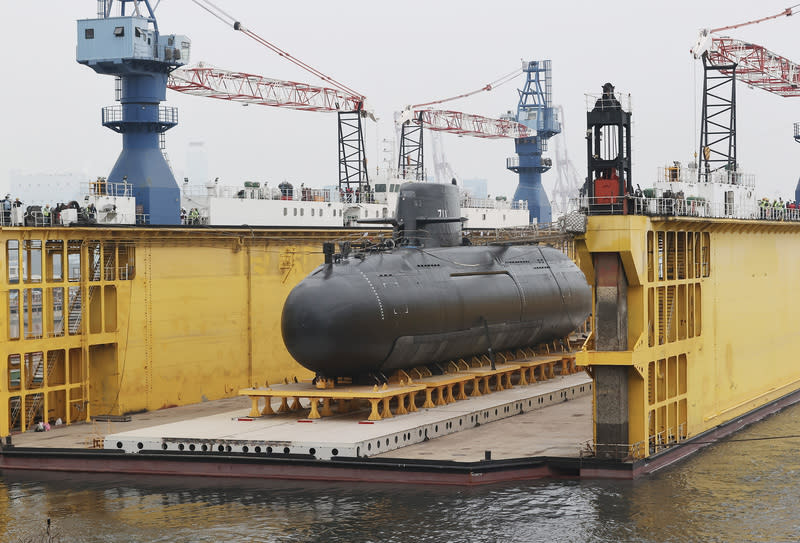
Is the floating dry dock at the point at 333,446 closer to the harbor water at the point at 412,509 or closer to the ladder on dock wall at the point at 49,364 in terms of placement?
the harbor water at the point at 412,509

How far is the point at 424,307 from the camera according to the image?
3962cm

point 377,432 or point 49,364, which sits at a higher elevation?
point 49,364

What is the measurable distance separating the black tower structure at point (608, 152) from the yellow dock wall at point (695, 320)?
131 cm

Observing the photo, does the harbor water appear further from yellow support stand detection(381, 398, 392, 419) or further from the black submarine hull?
the black submarine hull

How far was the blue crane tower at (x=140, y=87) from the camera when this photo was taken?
53812mm

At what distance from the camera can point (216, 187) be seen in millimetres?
57031

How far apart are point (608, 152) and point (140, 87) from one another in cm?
2893

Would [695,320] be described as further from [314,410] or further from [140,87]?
[140,87]

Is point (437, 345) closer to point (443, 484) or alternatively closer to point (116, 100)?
point (443, 484)

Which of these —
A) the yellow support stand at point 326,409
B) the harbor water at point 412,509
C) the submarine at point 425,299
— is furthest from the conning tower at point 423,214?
the harbor water at point 412,509

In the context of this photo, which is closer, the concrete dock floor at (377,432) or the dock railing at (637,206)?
the dock railing at (637,206)

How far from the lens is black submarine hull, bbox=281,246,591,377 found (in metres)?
36.6

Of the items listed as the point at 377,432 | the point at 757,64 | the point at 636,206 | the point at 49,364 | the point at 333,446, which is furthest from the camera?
the point at 757,64

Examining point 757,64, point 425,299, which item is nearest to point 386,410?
point 425,299
